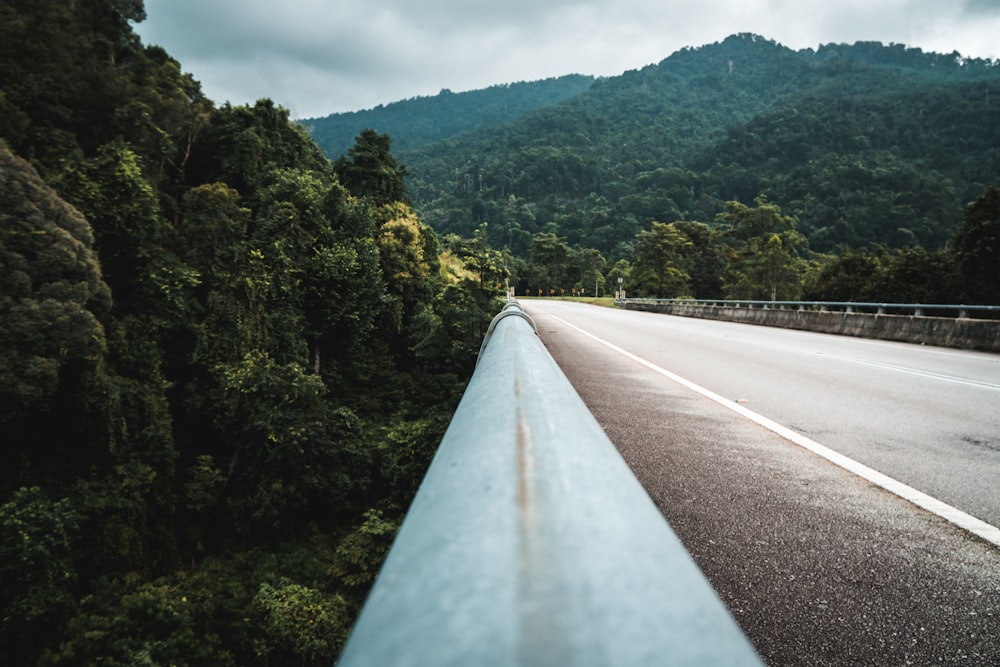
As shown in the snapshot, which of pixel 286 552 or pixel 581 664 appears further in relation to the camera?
pixel 286 552

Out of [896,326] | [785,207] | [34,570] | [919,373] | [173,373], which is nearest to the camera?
[919,373]

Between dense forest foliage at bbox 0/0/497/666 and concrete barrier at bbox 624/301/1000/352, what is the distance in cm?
1272

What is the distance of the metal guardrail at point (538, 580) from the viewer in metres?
0.43

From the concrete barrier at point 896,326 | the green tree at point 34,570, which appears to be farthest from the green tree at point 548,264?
the green tree at point 34,570

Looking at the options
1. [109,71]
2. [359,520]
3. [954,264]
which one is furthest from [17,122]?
[954,264]

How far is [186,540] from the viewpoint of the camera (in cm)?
2898

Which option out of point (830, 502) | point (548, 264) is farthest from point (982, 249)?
point (548, 264)

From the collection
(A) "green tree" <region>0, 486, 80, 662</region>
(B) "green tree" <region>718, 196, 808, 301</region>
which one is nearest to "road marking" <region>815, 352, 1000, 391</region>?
(A) "green tree" <region>0, 486, 80, 662</region>

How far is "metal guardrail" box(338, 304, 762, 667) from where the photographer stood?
43cm

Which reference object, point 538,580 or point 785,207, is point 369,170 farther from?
point 785,207

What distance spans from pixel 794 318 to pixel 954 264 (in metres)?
25.3

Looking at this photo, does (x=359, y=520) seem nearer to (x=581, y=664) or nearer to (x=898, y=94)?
(x=581, y=664)

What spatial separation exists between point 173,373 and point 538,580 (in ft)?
127

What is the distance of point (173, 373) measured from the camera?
33.0 metres
